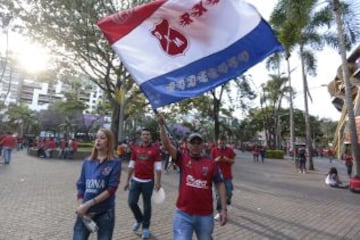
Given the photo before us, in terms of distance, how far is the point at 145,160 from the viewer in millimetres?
6297

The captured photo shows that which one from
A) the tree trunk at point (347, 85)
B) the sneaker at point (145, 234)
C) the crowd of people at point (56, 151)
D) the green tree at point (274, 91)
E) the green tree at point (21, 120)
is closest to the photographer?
the sneaker at point (145, 234)

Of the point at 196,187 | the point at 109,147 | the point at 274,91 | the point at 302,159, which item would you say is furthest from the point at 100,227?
the point at 274,91

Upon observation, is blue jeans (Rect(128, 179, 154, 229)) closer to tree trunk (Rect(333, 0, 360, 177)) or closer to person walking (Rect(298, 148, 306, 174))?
tree trunk (Rect(333, 0, 360, 177))

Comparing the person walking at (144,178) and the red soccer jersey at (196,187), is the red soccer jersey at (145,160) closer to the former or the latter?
the person walking at (144,178)

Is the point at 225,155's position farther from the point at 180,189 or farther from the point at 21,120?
the point at 21,120

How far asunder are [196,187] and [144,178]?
97.2 inches

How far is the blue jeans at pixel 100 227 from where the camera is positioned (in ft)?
11.8

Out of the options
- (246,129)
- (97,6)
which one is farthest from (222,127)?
(97,6)

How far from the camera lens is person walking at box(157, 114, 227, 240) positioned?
385 cm

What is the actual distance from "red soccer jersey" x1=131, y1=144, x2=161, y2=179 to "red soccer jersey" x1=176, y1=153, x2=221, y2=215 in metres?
2.34

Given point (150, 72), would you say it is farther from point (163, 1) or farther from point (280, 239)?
point (280, 239)

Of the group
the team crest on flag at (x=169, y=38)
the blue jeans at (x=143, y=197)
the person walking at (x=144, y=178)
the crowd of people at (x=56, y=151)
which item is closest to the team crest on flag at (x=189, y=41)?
the team crest on flag at (x=169, y=38)

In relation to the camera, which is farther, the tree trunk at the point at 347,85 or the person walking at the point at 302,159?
the person walking at the point at 302,159

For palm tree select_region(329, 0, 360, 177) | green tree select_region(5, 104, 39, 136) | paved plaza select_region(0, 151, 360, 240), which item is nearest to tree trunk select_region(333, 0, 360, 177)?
palm tree select_region(329, 0, 360, 177)
